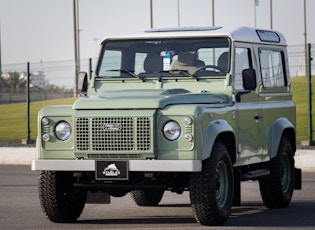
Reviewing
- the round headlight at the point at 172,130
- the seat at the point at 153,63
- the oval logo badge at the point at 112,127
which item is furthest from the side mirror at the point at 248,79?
the oval logo badge at the point at 112,127

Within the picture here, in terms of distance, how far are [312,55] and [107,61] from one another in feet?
37.6

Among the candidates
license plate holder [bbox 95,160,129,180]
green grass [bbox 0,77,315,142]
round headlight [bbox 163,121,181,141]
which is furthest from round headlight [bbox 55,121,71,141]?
green grass [bbox 0,77,315,142]

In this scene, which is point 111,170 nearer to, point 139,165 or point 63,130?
point 139,165

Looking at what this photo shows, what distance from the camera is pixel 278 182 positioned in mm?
15086

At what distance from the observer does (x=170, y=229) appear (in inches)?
489

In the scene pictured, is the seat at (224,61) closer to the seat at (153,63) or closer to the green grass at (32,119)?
the seat at (153,63)

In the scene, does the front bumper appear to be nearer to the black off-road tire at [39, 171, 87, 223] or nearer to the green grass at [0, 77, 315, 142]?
the black off-road tire at [39, 171, 87, 223]

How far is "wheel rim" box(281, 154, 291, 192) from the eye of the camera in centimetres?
1554

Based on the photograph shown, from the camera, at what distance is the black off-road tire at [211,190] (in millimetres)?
12367

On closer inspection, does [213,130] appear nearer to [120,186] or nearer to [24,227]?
[120,186]

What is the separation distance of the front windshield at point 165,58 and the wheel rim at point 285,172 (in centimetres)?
223

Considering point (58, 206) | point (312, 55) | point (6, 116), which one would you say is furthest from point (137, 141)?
point (6, 116)

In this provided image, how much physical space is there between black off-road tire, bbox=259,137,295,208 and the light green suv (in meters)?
0.02

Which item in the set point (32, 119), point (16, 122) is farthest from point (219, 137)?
point (16, 122)
